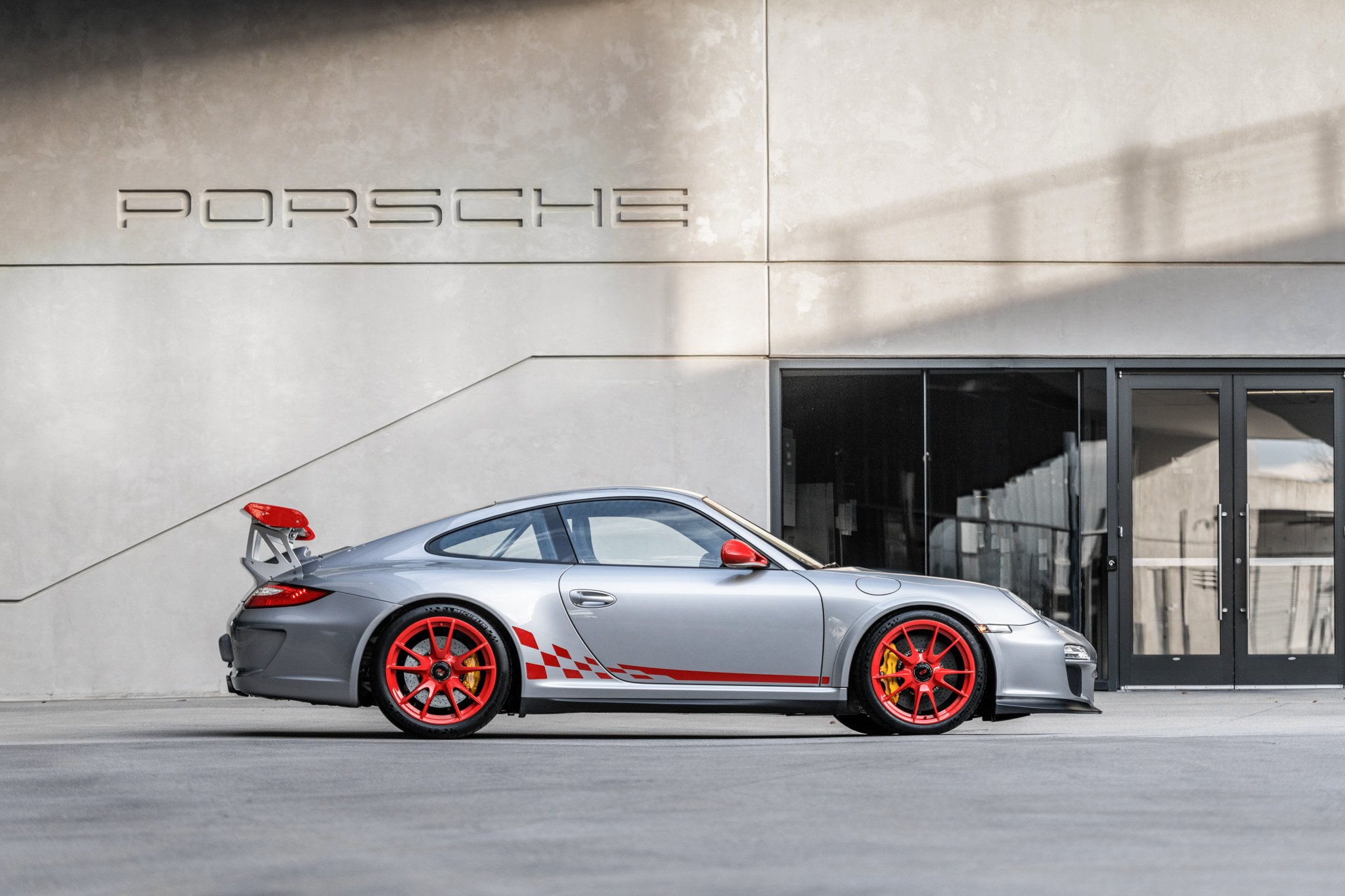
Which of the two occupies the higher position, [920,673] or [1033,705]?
[920,673]

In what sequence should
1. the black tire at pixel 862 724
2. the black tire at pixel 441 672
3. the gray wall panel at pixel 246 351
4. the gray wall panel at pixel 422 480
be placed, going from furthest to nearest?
the gray wall panel at pixel 246 351
the gray wall panel at pixel 422 480
the black tire at pixel 862 724
the black tire at pixel 441 672

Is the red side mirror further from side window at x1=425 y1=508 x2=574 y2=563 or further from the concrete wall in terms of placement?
the concrete wall

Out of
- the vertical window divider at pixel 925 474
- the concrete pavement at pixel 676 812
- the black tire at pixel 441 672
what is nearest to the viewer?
the concrete pavement at pixel 676 812

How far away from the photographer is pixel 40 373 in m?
12.0

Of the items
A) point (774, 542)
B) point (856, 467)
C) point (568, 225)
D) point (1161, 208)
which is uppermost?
point (1161, 208)

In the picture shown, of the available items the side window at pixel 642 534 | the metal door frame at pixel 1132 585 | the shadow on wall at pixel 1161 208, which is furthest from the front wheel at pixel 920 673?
the shadow on wall at pixel 1161 208

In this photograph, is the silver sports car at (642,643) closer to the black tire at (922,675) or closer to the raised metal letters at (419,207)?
the black tire at (922,675)

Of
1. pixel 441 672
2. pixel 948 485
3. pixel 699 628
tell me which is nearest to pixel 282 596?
pixel 441 672

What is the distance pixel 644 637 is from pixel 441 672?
0.99 m

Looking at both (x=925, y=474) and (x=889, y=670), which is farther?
(x=925, y=474)

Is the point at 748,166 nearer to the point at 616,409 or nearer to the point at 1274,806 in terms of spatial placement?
the point at 616,409

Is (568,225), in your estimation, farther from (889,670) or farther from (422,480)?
(889,670)

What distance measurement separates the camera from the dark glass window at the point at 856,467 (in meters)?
12.1

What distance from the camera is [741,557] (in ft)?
25.0
